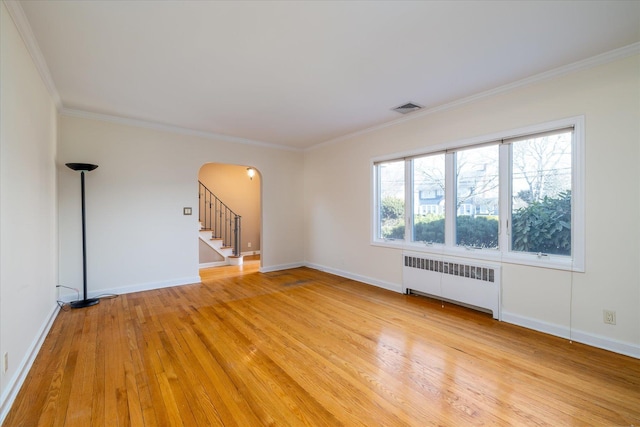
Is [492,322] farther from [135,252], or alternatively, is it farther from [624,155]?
[135,252]

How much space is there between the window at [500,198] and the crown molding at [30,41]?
4.41 metres

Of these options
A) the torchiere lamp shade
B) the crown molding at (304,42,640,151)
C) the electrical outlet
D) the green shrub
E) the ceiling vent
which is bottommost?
the electrical outlet

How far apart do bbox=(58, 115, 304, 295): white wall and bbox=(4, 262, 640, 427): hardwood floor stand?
2.96ft

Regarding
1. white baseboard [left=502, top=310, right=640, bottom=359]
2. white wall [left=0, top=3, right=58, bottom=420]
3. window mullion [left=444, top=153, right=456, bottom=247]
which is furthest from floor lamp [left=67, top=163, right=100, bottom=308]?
white baseboard [left=502, top=310, right=640, bottom=359]

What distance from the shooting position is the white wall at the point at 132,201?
A: 4.13 meters

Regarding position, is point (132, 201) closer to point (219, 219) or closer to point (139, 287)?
point (139, 287)

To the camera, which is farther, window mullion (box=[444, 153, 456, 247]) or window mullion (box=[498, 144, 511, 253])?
window mullion (box=[444, 153, 456, 247])

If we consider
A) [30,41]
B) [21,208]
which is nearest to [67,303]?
[21,208]

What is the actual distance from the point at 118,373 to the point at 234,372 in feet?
3.19

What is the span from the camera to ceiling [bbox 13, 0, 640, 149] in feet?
6.90

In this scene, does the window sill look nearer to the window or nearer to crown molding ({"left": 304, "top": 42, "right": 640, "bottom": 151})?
the window

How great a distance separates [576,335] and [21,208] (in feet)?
17.5

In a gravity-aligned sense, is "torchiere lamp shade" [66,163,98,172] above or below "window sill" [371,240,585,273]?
above

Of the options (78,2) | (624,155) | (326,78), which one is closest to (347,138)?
(326,78)
